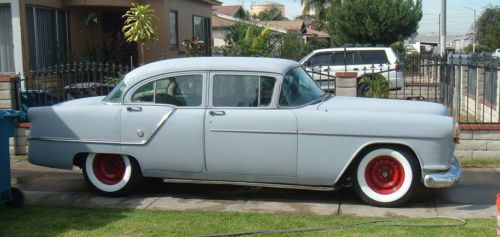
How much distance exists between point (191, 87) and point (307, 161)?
1.63 metres

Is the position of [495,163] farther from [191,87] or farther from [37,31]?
[37,31]

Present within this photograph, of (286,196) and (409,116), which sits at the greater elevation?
(409,116)

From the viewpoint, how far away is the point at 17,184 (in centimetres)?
823

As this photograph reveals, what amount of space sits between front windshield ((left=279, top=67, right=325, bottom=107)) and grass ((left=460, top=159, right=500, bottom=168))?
299 centimetres

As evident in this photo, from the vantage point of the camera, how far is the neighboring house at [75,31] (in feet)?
47.5

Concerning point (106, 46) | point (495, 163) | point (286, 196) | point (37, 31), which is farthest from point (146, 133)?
point (106, 46)

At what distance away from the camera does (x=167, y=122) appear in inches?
279

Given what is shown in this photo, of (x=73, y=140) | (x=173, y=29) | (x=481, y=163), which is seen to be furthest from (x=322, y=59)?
(x=73, y=140)

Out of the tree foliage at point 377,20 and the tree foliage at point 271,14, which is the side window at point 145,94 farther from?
the tree foliage at point 271,14

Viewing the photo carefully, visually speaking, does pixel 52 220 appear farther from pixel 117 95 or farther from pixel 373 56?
pixel 373 56

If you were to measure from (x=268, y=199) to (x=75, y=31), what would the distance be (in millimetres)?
11497

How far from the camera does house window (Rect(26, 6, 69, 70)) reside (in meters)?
14.9

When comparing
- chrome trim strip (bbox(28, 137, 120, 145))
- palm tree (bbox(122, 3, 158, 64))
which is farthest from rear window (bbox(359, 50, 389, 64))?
chrome trim strip (bbox(28, 137, 120, 145))

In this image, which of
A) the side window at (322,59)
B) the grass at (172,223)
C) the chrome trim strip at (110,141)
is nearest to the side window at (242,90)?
the chrome trim strip at (110,141)
